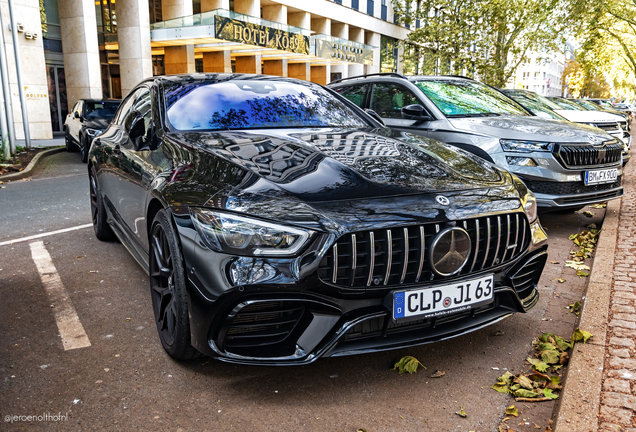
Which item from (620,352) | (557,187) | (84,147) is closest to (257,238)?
(620,352)

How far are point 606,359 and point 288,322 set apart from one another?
1774 mm

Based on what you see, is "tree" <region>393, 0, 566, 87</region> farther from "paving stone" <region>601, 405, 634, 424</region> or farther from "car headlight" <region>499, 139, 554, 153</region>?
"paving stone" <region>601, 405, 634, 424</region>

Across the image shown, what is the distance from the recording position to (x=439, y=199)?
2.54 meters

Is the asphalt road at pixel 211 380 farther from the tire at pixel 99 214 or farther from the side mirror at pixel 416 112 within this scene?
the side mirror at pixel 416 112

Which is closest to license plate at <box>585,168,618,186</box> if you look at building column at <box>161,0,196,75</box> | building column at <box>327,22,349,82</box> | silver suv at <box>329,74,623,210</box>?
silver suv at <box>329,74,623,210</box>

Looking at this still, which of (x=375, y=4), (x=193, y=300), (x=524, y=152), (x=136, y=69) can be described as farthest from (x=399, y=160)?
(x=375, y=4)

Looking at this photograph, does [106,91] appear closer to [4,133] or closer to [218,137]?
[4,133]

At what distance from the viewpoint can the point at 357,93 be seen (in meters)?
7.24

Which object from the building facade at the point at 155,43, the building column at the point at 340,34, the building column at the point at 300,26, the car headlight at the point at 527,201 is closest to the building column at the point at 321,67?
the building facade at the point at 155,43

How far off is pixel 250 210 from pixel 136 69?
21.8 meters

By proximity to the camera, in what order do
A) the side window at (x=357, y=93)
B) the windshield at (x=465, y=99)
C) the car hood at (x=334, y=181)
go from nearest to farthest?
the car hood at (x=334, y=181), the windshield at (x=465, y=99), the side window at (x=357, y=93)

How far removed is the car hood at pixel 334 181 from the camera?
237 centimetres

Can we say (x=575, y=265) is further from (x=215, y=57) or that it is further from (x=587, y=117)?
(x=215, y=57)

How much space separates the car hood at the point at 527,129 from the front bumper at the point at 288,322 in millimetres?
3706
